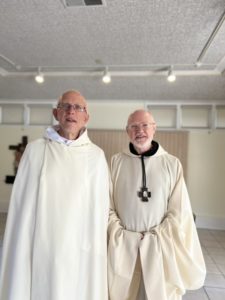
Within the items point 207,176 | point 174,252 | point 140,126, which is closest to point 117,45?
point 140,126

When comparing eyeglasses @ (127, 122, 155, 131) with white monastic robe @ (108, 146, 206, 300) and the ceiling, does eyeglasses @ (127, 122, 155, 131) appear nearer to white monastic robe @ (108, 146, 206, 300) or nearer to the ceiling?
white monastic robe @ (108, 146, 206, 300)

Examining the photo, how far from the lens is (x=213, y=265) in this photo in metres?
3.31

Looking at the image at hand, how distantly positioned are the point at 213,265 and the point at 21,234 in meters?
2.86

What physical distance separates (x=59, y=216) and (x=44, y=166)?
285 mm

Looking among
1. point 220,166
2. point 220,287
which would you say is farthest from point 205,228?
point 220,287

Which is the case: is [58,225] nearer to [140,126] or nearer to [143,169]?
[143,169]

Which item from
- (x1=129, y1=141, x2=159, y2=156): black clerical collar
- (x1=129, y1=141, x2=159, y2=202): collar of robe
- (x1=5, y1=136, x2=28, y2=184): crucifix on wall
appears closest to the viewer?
(x1=129, y1=141, x2=159, y2=202): collar of robe

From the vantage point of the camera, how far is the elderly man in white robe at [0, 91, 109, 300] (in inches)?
52.9

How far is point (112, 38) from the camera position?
258cm

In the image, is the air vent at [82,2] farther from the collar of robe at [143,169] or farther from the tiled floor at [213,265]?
the tiled floor at [213,265]

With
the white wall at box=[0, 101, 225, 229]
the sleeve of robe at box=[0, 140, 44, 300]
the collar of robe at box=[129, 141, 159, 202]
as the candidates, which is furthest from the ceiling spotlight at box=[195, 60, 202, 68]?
the sleeve of robe at box=[0, 140, 44, 300]

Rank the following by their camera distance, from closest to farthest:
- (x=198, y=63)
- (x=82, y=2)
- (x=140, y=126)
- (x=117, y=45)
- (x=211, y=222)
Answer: (x=140, y=126)
(x=82, y=2)
(x=117, y=45)
(x=198, y=63)
(x=211, y=222)

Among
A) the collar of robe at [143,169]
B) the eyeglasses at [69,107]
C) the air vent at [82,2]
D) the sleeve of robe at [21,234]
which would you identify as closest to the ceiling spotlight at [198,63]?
the air vent at [82,2]

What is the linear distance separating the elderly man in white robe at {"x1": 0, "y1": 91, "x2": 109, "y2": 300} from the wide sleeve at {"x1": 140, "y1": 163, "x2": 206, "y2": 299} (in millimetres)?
264
